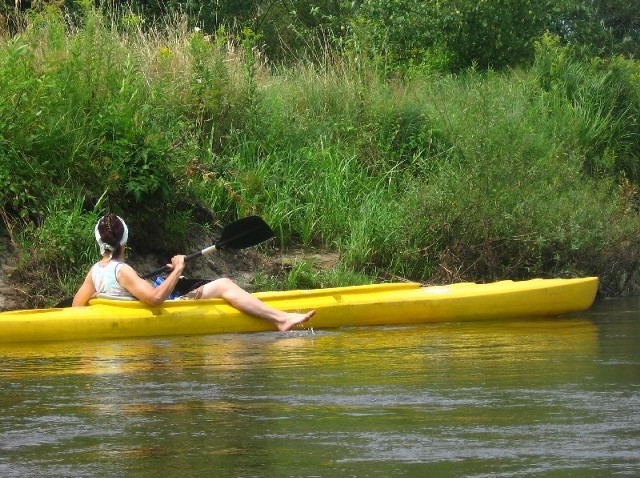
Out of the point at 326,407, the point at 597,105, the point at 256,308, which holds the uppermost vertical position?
the point at 597,105

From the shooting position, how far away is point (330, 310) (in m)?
9.92

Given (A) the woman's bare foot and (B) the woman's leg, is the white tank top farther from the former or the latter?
(A) the woman's bare foot

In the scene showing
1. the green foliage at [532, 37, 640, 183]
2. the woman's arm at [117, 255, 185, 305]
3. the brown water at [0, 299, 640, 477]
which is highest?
the green foliage at [532, 37, 640, 183]

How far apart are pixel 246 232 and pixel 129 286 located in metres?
1.55

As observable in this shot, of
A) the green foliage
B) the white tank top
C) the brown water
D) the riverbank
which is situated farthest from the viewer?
the green foliage

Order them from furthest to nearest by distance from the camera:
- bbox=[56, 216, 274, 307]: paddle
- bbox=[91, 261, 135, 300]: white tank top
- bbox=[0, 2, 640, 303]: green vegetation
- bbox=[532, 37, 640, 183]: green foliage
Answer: bbox=[532, 37, 640, 183]: green foliage, bbox=[0, 2, 640, 303]: green vegetation, bbox=[56, 216, 274, 307]: paddle, bbox=[91, 261, 135, 300]: white tank top

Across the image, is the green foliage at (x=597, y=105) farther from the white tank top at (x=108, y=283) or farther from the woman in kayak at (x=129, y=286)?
the white tank top at (x=108, y=283)

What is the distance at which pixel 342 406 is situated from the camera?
6.08 m

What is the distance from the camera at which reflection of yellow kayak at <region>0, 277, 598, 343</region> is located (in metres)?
9.23

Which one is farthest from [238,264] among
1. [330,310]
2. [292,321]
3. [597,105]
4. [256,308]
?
[597,105]

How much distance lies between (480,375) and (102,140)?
544 cm

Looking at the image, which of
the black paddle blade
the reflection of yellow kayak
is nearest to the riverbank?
the black paddle blade

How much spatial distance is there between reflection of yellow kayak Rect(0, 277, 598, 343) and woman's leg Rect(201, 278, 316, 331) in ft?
0.20

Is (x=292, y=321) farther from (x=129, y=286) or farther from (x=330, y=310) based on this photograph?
(x=129, y=286)
